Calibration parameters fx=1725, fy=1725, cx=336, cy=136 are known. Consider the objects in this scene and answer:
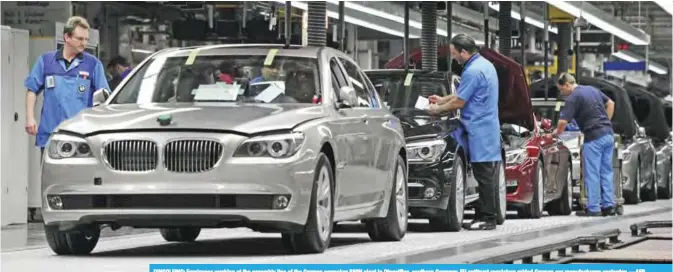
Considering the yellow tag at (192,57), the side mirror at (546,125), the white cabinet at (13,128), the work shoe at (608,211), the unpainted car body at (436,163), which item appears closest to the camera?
the yellow tag at (192,57)

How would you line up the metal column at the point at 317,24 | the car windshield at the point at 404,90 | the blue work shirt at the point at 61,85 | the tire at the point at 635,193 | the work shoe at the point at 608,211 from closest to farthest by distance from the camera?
the blue work shirt at the point at 61,85 < the car windshield at the point at 404,90 < the metal column at the point at 317,24 < the work shoe at the point at 608,211 < the tire at the point at 635,193

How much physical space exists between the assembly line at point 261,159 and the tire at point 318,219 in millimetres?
15

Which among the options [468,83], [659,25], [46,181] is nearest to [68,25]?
[46,181]

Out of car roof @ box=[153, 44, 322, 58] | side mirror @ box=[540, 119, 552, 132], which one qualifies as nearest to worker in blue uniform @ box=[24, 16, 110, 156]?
car roof @ box=[153, 44, 322, 58]

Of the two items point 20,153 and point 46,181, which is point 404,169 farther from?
point 20,153

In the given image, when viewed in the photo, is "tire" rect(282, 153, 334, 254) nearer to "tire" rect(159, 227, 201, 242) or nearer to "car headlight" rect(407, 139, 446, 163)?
"tire" rect(159, 227, 201, 242)

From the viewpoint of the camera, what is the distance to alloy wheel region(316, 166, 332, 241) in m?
10.7

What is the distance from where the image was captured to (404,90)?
1614 centimetres

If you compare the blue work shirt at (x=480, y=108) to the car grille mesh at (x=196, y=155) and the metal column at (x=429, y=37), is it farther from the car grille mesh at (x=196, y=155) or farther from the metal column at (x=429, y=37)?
the metal column at (x=429, y=37)

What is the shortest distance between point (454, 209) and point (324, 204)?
13.8 ft

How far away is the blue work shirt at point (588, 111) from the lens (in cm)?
1902

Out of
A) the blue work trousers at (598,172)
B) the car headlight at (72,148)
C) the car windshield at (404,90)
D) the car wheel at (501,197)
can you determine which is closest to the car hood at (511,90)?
the car wheel at (501,197)

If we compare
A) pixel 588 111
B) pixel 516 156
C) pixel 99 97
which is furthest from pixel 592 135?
pixel 99 97

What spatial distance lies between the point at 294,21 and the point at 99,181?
710 inches
